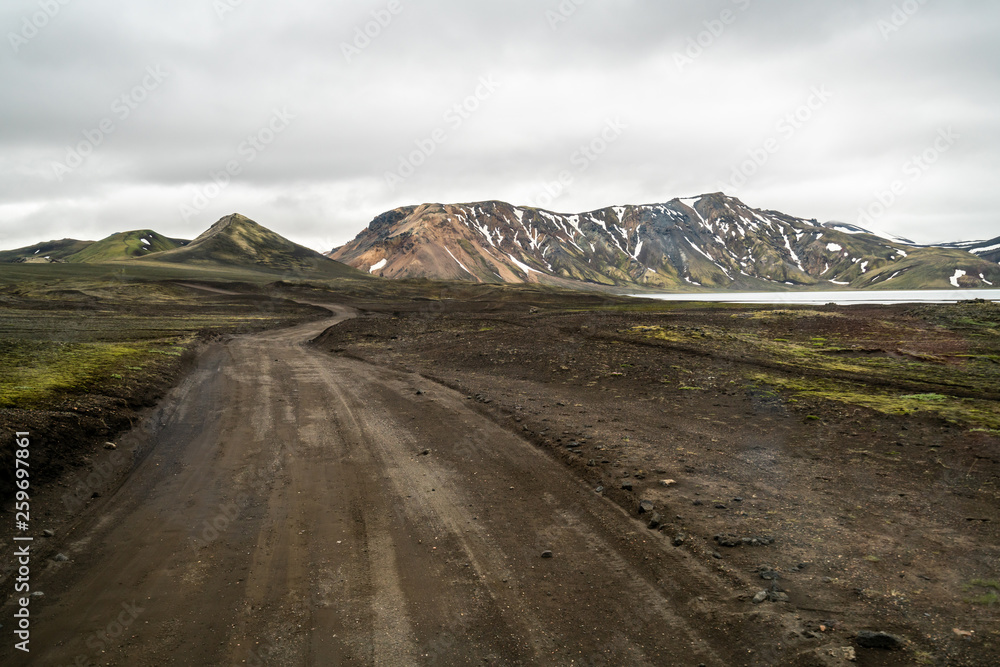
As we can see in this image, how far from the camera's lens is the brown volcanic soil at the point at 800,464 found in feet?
19.1

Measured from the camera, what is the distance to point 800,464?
10828 millimetres

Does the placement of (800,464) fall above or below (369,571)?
below

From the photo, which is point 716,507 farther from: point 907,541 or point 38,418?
point 38,418

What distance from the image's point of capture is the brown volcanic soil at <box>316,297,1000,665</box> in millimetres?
5836

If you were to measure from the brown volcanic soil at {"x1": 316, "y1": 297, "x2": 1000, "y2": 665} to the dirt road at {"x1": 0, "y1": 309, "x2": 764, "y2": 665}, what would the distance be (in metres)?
0.95

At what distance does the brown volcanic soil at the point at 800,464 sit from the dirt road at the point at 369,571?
95 cm

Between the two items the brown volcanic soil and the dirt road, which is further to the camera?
the brown volcanic soil

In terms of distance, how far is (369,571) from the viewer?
6.71 meters

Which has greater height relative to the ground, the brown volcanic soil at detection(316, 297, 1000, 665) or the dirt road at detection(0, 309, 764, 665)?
the dirt road at detection(0, 309, 764, 665)

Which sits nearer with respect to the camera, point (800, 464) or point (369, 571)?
point (369, 571)

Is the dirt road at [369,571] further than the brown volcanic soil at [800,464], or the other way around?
the brown volcanic soil at [800,464]

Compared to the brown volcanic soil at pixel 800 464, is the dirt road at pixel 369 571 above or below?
above

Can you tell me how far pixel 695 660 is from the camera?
16.9 feet

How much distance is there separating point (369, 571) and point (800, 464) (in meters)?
9.09
